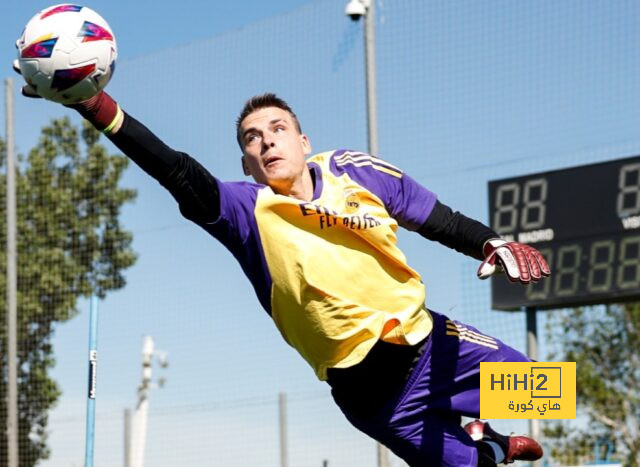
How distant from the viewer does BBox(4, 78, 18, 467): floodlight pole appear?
10.9 metres

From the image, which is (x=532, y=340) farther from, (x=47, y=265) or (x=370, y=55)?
(x=47, y=265)

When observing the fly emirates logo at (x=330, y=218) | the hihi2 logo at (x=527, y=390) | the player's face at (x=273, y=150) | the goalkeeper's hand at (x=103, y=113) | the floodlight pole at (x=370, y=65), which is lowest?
the hihi2 logo at (x=527, y=390)

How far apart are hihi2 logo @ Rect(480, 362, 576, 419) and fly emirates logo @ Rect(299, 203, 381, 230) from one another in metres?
0.74

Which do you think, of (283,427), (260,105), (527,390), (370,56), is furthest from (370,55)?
(527,390)

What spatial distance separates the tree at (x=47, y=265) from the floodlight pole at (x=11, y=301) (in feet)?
2.65

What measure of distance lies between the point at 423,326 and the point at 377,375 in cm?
24

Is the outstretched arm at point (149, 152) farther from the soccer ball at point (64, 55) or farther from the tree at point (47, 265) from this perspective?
the tree at point (47, 265)

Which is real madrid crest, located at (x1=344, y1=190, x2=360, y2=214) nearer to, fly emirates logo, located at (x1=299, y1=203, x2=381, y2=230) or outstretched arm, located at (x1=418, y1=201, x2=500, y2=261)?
fly emirates logo, located at (x1=299, y1=203, x2=381, y2=230)

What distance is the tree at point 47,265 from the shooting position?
41.4 feet

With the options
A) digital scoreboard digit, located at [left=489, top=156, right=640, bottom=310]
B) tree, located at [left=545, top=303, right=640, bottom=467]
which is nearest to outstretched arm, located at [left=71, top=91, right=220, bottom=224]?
digital scoreboard digit, located at [left=489, top=156, right=640, bottom=310]

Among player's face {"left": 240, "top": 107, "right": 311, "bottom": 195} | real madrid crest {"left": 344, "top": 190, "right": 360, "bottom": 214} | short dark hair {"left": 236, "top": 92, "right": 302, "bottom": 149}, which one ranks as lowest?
real madrid crest {"left": 344, "top": 190, "right": 360, "bottom": 214}

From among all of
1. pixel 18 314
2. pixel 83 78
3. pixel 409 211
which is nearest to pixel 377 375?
pixel 409 211

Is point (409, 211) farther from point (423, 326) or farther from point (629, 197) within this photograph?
point (629, 197)

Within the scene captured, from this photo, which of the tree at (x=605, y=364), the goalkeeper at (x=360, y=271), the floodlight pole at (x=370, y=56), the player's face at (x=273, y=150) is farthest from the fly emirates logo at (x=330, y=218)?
the tree at (x=605, y=364)
